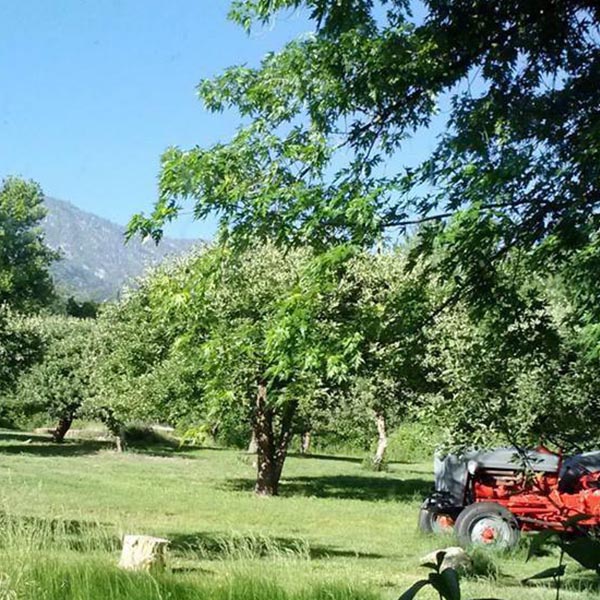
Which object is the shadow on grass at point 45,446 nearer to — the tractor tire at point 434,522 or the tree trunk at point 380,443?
the tree trunk at point 380,443

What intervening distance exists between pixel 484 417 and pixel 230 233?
503 cm

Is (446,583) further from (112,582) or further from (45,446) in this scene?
(45,446)

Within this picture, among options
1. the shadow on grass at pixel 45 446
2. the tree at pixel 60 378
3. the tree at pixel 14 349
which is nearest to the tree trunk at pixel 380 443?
the shadow on grass at pixel 45 446

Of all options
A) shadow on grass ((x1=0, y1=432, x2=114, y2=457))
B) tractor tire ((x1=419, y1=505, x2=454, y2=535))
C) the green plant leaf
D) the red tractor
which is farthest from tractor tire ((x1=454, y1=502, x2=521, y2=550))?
shadow on grass ((x1=0, y1=432, x2=114, y2=457))

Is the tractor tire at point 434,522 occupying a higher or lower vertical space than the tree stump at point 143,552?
lower

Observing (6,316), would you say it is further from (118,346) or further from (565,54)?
(565,54)

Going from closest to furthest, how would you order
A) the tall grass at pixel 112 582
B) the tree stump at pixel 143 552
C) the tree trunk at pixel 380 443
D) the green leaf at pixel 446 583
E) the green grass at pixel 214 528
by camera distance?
the green leaf at pixel 446 583 → the tall grass at pixel 112 582 → the green grass at pixel 214 528 → the tree stump at pixel 143 552 → the tree trunk at pixel 380 443

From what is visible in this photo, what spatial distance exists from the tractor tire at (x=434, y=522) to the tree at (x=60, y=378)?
20.3 meters

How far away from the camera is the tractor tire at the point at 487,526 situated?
36.4 feet

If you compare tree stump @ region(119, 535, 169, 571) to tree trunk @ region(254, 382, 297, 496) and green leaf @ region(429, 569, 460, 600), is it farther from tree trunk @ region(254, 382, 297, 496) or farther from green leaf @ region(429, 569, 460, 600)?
tree trunk @ region(254, 382, 297, 496)

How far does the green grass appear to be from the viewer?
15.0ft

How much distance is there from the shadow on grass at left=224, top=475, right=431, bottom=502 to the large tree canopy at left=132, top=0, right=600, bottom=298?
1528cm

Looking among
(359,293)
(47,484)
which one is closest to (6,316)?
(47,484)

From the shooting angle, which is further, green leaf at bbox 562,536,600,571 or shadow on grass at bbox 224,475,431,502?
shadow on grass at bbox 224,475,431,502
